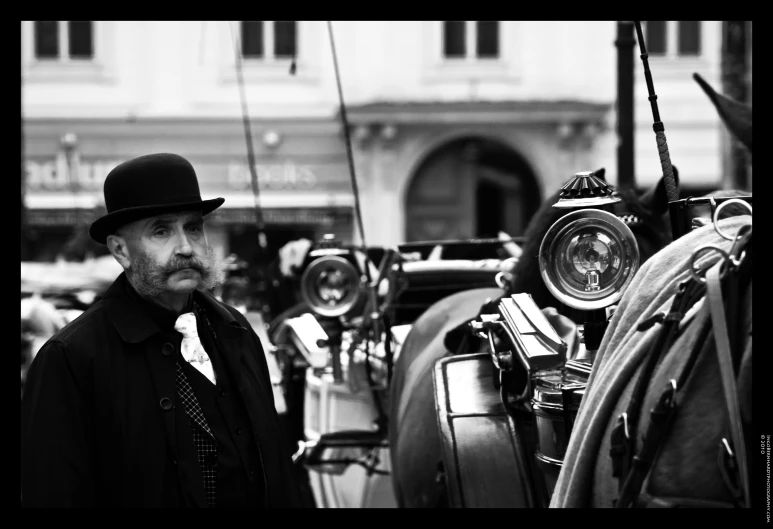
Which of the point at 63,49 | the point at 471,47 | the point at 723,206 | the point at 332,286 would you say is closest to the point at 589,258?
the point at 723,206

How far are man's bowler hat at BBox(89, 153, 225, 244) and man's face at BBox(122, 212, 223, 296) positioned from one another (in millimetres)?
47

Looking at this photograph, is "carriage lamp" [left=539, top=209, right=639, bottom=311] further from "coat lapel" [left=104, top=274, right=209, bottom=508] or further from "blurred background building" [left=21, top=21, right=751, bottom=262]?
"blurred background building" [left=21, top=21, right=751, bottom=262]

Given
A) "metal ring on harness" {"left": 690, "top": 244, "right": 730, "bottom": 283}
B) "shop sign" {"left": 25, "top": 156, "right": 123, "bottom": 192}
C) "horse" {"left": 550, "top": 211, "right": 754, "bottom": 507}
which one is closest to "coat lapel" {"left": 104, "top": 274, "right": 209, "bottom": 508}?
"horse" {"left": 550, "top": 211, "right": 754, "bottom": 507}

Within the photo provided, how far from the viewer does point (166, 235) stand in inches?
117

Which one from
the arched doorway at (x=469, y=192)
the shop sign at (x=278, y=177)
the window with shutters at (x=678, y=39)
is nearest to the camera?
the window with shutters at (x=678, y=39)

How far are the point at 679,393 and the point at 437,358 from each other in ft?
8.38

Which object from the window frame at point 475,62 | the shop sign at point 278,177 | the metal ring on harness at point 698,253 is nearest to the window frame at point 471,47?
the window frame at point 475,62

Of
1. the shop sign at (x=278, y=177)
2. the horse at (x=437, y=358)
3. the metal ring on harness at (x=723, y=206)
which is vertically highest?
the shop sign at (x=278, y=177)

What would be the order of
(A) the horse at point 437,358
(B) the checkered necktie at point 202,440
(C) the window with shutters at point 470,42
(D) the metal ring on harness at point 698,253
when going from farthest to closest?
(C) the window with shutters at point 470,42, (A) the horse at point 437,358, (B) the checkered necktie at point 202,440, (D) the metal ring on harness at point 698,253

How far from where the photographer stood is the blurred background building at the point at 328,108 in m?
18.7

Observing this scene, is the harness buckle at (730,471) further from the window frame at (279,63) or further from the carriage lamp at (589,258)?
the window frame at (279,63)

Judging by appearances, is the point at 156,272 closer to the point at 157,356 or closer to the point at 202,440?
the point at 157,356

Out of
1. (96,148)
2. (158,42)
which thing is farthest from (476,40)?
(96,148)

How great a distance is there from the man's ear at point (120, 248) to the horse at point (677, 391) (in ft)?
4.01
